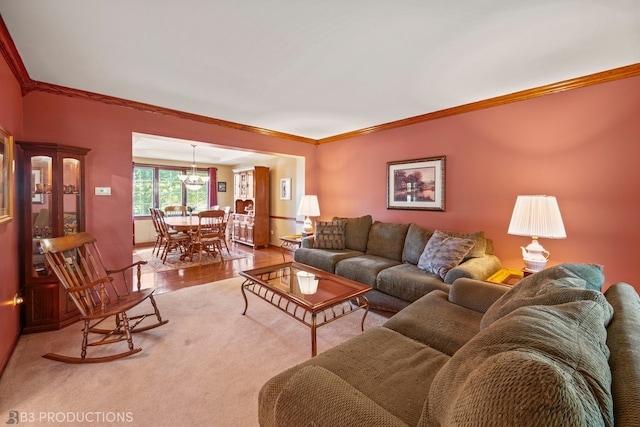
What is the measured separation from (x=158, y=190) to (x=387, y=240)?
6.50 meters

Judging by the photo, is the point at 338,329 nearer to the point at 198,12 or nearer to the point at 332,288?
the point at 332,288

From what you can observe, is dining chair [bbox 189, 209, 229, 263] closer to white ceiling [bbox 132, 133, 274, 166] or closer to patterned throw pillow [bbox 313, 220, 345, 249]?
white ceiling [bbox 132, 133, 274, 166]

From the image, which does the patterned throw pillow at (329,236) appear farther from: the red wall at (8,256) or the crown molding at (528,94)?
the red wall at (8,256)

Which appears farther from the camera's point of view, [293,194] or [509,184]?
[293,194]

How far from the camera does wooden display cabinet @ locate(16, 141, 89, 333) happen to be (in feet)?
8.20

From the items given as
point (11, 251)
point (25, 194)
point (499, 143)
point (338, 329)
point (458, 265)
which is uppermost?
point (499, 143)

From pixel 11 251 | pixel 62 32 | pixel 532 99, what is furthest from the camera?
pixel 532 99

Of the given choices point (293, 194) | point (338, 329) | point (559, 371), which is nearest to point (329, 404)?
point (559, 371)

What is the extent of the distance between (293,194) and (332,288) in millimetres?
3888

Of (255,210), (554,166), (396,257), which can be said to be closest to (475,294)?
(396,257)

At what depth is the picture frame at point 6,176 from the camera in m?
1.98

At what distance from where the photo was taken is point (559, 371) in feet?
1.86

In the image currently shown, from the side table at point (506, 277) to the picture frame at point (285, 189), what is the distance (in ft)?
14.6

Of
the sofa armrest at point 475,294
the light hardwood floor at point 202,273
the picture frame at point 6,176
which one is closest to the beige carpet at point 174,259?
the light hardwood floor at point 202,273
